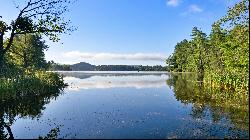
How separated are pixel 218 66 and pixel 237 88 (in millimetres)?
55321

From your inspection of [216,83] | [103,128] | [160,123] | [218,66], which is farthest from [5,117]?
[218,66]

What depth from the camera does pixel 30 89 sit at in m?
47.9

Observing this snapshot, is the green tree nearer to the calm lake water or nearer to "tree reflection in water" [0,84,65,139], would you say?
"tree reflection in water" [0,84,65,139]

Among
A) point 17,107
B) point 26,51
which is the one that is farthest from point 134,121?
point 26,51

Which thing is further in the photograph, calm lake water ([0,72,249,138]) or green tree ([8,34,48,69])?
green tree ([8,34,48,69])

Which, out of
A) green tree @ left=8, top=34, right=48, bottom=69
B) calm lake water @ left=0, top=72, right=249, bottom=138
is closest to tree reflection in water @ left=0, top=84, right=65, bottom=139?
calm lake water @ left=0, top=72, right=249, bottom=138

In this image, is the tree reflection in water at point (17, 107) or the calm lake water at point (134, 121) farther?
the tree reflection in water at point (17, 107)

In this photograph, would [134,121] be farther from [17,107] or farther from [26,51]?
[26,51]

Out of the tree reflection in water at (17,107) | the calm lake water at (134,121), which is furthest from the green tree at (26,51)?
the calm lake water at (134,121)

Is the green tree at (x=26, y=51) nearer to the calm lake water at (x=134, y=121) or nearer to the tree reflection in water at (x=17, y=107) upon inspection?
the tree reflection in water at (x=17, y=107)

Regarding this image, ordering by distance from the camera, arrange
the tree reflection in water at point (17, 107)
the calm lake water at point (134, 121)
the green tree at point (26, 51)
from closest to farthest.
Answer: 1. the calm lake water at point (134, 121)
2. the tree reflection in water at point (17, 107)
3. the green tree at point (26, 51)

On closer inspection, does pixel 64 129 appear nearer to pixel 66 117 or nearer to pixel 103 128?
pixel 103 128

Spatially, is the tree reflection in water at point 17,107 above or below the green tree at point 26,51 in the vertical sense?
below

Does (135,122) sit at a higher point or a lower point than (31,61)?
lower
